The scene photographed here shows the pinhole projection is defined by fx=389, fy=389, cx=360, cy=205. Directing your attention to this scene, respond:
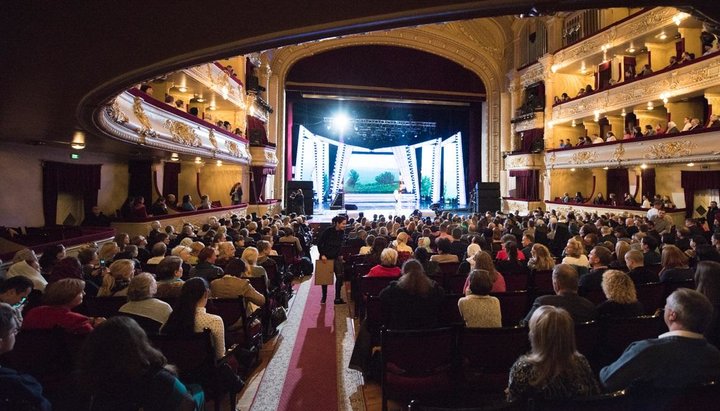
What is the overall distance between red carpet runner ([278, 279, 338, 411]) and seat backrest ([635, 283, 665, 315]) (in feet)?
9.69

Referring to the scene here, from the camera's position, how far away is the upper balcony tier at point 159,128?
6.73m

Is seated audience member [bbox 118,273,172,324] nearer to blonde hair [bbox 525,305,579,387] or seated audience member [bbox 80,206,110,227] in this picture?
blonde hair [bbox 525,305,579,387]

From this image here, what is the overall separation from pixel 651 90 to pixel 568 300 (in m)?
13.0

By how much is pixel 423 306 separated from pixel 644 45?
15909mm

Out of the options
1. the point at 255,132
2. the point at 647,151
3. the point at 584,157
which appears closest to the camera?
the point at 647,151

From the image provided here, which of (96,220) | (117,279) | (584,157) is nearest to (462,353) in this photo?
(117,279)

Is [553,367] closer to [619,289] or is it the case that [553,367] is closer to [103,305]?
[619,289]

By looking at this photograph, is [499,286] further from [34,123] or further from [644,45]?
[644,45]

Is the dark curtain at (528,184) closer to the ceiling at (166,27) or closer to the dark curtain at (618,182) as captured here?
the dark curtain at (618,182)

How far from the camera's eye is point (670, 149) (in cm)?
1098

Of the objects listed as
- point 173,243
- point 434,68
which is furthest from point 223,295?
point 434,68

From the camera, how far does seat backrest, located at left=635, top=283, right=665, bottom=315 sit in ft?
11.9

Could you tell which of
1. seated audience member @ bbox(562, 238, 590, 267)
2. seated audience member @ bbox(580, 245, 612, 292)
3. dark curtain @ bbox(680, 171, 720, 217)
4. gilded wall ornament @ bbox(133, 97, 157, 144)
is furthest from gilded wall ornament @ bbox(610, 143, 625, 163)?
gilded wall ornament @ bbox(133, 97, 157, 144)

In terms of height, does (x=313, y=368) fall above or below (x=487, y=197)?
below
